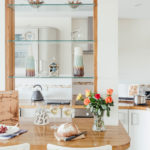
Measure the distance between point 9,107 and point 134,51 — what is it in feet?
12.8

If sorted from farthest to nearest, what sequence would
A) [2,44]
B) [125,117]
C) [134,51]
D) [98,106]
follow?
[134,51] → [125,117] → [2,44] → [98,106]

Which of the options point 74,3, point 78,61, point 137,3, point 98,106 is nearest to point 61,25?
point 137,3

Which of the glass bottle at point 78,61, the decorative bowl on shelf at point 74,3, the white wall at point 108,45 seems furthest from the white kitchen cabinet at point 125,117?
the decorative bowl on shelf at point 74,3

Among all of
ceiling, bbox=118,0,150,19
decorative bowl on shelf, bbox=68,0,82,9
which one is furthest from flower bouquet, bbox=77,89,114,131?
ceiling, bbox=118,0,150,19

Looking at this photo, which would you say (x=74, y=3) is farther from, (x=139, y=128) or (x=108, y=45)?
(x=139, y=128)

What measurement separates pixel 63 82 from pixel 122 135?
251 centimetres

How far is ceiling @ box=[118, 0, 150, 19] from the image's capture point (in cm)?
366

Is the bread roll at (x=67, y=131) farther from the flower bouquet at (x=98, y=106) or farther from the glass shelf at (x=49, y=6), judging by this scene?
the glass shelf at (x=49, y=6)

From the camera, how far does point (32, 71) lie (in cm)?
186

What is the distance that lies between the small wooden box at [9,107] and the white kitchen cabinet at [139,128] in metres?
1.60

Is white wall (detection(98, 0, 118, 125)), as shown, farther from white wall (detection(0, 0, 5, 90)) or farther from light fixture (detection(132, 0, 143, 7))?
light fixture (detection(132, 0, 143, 7))

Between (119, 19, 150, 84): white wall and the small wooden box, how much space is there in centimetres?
358

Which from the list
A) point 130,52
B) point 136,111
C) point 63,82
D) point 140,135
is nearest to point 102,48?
point 136,111

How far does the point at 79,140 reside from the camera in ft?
4.35
